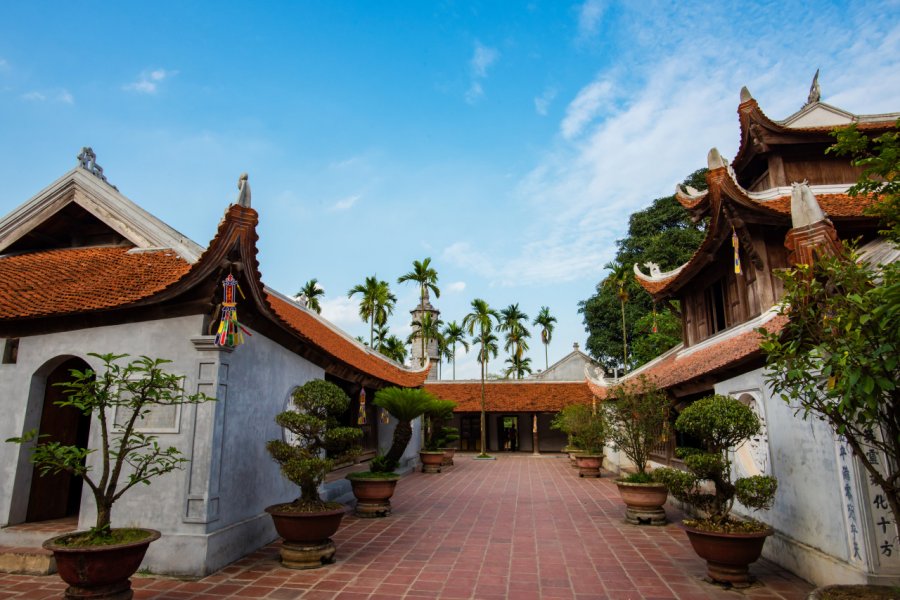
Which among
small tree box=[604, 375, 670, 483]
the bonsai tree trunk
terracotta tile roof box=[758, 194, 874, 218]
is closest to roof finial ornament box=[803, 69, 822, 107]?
terracotta tile roof box=[758, 194, 874, 218]

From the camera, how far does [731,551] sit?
5754mm

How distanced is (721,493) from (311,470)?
508 centimetres

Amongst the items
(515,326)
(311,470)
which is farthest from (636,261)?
(311,470)

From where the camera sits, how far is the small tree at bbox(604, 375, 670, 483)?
10430mm

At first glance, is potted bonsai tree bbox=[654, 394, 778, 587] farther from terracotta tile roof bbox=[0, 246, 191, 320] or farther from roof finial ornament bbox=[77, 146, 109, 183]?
roof finial ornament bbox=[77, 146, 109, 183]

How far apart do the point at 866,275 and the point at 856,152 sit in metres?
1.12

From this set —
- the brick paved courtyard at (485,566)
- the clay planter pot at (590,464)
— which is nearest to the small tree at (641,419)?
the brick paved courtyard at (485,566)

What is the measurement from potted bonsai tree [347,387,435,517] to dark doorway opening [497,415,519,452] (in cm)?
1847

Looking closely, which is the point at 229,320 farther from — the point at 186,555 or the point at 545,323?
the point at 545,323

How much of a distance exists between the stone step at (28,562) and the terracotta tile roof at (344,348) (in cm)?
614

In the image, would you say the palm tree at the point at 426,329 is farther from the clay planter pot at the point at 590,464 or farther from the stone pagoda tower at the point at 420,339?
the clay planter pot at the point at 590,464

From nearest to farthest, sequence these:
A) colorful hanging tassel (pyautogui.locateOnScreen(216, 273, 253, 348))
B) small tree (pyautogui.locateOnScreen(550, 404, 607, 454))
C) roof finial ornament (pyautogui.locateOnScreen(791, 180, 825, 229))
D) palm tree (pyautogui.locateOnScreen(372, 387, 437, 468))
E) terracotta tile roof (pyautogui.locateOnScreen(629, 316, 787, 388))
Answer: roof finial ornament (pyautogui.locateOnScreen(791, 180, 825, 229))
colorful hanging tassel (pyautogui.locateOnScreen(216, 273, 253, 348))
terracotta tile roof (pyautogui.locateOnScreen(629, 316, 787, 388))
palm tree (pyautogui.locateOnScreen(372, 387, 437, 468))
small tree (pyautogui.locateOnScreen(550, 404, 607, 454))

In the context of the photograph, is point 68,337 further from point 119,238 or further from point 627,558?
point 627,558

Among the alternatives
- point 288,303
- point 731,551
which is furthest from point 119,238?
point 731,551
